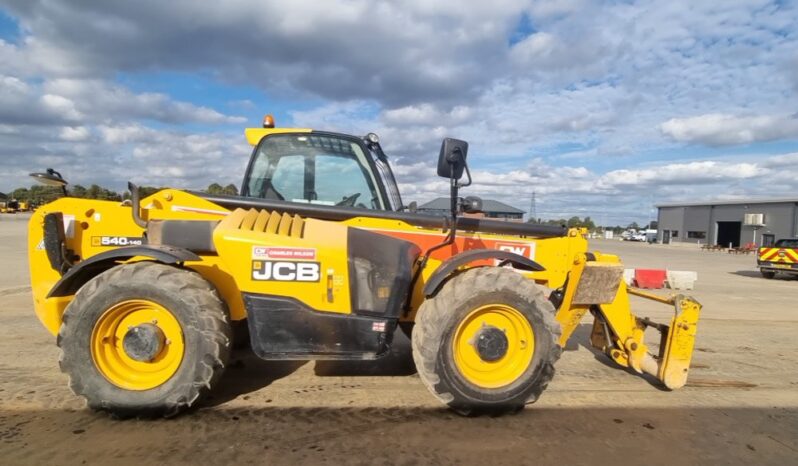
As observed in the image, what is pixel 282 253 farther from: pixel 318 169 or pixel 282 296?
pixel 318 169

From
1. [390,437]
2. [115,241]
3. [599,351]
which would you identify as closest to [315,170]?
[115,241]

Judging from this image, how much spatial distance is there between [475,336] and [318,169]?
2.14 meters

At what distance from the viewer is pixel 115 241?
4059 millimetres

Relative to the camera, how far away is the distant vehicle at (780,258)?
1822 cm

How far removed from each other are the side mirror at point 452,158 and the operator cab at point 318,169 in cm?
124

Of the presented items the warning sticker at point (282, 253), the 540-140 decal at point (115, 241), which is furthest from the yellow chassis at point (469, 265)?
the warning sticker at point (282, 253)

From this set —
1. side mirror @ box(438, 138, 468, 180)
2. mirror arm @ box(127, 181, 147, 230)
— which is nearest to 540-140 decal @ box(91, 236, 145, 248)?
mirror arm @ box(127, 181, 147, 230)

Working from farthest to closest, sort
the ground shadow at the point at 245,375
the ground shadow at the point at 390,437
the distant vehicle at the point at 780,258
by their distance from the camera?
the distant vehicle at the point at 780,258 → the ground shadow at the point at 245,375 → the ground shadow at the point at 390,437

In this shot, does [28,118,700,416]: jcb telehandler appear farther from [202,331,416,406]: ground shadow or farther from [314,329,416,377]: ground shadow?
[314,329,416,377]: ground shadow

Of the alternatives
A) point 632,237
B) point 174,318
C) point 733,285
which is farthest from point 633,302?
point 632,237

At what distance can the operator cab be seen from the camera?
465cm

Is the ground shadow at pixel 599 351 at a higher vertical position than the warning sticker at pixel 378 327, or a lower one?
lower

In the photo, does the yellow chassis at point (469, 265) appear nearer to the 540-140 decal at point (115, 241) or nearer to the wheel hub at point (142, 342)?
the 540-140 decal at point (115, 241)

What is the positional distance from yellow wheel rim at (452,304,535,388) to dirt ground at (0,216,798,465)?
0.32m
